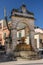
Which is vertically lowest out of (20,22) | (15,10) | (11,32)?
(11,32)

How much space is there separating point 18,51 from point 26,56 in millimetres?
1072

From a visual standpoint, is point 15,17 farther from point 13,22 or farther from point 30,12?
point 30,12

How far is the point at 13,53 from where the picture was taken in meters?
19.0

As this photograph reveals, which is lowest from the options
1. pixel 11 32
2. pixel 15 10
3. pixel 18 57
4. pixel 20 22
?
pixel 18 57

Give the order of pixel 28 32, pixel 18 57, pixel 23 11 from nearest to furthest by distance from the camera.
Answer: pixel 18 57
pixel 23 11
pixel 28 32

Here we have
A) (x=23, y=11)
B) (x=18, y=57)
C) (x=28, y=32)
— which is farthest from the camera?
(x=28, y=32)

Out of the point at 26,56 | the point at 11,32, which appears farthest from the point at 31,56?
the point at 11,32

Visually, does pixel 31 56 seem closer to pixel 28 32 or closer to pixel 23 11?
pixel 28 32

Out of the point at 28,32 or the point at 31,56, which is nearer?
the point at 31,56

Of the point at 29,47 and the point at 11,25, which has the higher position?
the point at 11,25

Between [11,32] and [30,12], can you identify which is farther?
[30,12]

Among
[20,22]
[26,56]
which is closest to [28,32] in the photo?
[20,22]

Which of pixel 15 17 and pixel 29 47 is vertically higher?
pixel 15 17

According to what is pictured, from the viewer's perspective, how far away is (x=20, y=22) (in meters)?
20.2
